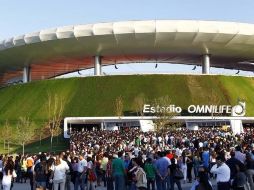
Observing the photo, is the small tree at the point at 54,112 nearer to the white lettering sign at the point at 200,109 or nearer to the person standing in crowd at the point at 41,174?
the white lettering sign at the point at 200,109

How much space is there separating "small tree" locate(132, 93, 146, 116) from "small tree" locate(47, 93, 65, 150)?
9.26 metres

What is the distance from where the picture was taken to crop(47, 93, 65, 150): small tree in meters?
60.2

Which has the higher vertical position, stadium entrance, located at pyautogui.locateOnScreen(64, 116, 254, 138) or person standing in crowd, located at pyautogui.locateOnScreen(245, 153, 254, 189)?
stadium entrance, located at pyautogui.locateOnScreen(64, 116, 254, 138)

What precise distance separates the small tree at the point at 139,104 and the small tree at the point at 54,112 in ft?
30.4

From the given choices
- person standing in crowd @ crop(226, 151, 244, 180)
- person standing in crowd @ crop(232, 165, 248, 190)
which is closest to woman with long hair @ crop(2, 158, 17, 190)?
person standing in crowd @ crop(226, 151, 244, 180)

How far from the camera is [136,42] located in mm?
66625

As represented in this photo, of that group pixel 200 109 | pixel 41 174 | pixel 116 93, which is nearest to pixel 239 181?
pixel 41 174

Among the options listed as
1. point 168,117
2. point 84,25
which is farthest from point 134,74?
point 168,117

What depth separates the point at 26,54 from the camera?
245 ft

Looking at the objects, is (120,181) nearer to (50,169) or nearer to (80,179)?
(50,169)

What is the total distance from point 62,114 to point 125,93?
8804 millimetres

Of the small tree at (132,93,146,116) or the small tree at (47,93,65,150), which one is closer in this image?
the small tree at (47,93,65,150)

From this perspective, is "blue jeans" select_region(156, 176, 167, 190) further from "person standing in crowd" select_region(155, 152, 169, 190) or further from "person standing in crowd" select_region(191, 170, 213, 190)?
"person standing in crowd" select_region(191, 170, 213, 190)

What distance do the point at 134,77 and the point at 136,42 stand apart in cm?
747
